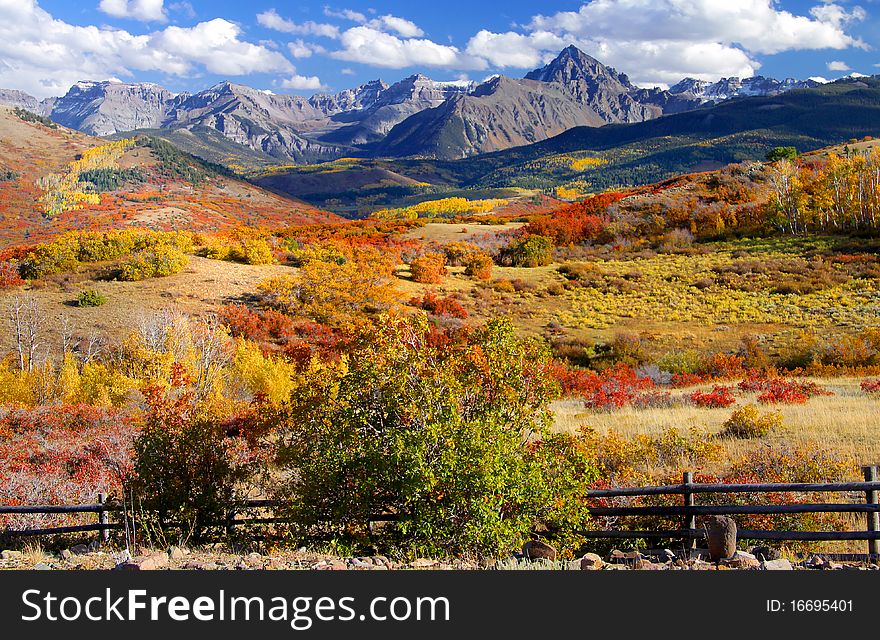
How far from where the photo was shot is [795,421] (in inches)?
707

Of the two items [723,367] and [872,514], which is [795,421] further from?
[723,367]

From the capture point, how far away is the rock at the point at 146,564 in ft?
26.5

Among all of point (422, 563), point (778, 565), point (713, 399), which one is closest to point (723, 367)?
point (713, 399)

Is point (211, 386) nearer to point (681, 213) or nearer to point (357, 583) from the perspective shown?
point (357, 583)

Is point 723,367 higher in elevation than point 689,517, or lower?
lower

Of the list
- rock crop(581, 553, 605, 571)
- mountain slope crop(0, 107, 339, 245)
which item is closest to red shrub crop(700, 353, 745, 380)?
rock crop(581, 553, 605, 571)

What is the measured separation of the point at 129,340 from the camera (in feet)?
91.6

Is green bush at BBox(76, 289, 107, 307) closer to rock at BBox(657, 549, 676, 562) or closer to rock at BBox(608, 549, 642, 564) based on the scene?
rock at BBox(608, 549, 642, 564)

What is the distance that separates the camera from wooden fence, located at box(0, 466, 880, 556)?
9312mm

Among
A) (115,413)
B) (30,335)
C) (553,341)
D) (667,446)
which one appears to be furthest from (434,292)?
(667,446)

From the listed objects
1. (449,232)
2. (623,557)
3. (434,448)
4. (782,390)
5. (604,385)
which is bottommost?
(604,385)

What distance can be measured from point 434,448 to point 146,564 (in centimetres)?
387

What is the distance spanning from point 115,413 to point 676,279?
144ft

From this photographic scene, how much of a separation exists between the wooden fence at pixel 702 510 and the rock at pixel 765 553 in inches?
9.3
